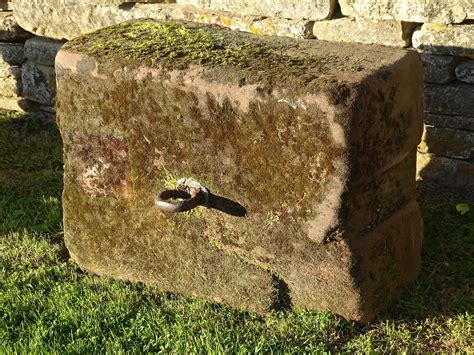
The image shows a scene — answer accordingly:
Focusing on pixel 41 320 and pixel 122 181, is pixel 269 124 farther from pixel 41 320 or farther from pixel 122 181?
pixel 41 320

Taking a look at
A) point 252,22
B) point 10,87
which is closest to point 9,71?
point 10,87

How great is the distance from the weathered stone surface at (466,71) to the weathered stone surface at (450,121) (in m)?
0.20

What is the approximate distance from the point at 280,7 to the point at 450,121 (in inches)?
43.6

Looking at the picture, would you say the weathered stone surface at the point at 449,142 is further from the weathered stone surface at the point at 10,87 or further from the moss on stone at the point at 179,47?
the weathered stone surface at the point at 10,87

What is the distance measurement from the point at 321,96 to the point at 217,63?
1.67 ft

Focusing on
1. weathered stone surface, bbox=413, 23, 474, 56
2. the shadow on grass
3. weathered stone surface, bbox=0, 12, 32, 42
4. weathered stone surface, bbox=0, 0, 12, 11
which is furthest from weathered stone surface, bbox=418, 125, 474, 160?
weathered stone surface, bbox=0, 0, 12, 11

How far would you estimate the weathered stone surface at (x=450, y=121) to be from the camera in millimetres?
4426

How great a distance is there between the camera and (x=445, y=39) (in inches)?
170

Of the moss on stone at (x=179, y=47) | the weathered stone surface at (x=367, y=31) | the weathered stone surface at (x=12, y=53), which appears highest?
the moss on stone at (x=179, y=47)

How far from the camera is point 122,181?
3.79m

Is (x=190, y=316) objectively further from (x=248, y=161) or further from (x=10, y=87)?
(x=10, y=87)

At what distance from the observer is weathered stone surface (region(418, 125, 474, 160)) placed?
14.6 ft

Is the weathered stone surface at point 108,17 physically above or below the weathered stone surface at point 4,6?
above

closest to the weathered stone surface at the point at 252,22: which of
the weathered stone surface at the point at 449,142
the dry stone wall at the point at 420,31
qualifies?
the dry stone wall at the point at 420,31
